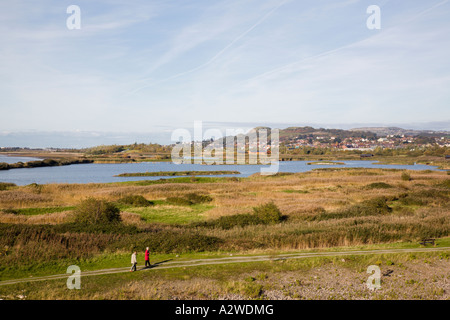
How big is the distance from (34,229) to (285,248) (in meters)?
17.0

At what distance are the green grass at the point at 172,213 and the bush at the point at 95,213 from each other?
420 cm

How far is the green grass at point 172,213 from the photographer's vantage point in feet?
108

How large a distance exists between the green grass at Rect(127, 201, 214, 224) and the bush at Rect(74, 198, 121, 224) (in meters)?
4.20

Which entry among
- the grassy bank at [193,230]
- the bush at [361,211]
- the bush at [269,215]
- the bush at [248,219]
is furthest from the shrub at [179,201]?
the bush at [361,211]

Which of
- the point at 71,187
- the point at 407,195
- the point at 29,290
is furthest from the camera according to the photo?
the point at 71,187

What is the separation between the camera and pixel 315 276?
16.8m

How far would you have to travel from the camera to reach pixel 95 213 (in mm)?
28656

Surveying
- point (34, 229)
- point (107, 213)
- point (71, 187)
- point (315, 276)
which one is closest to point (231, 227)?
point (107, 213)

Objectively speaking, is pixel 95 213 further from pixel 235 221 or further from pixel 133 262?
pixel 133 262

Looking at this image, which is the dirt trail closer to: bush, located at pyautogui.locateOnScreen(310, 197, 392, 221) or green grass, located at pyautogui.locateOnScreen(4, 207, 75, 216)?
bush, located at pyautogui.locateOnScreen(310, 197, 392, 221)

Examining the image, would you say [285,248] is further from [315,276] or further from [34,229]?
[34,229]

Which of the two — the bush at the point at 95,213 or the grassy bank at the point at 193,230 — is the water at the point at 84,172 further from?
the bush at the point at 95,213

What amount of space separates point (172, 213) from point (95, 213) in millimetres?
9537

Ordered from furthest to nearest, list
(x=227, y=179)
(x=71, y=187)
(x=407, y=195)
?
(x=227, y=179), (x=71, y=187), (x=407, y=195)
